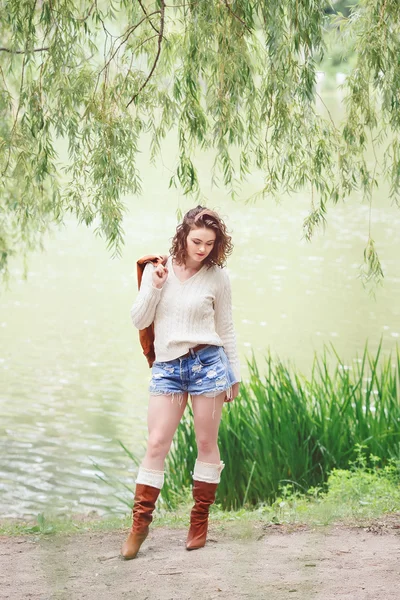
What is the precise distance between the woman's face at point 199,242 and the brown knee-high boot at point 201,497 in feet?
2.85

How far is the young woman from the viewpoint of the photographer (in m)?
3.72

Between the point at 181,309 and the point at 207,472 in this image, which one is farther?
the point at 207,472

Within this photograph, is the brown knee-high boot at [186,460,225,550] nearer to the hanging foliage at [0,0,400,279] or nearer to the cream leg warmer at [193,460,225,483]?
the cream leg warmer at [193,460,225,483]

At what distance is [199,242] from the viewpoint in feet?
12.2

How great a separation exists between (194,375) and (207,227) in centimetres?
61

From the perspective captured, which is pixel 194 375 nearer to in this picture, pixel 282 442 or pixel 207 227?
pixel 207 227

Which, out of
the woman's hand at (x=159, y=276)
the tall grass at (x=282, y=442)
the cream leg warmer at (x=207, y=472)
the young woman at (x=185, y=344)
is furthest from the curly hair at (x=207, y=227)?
the tall grass at (x=282, y=442)

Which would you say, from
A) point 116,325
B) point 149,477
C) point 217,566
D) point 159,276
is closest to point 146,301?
point 159,276

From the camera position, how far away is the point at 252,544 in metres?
4.02

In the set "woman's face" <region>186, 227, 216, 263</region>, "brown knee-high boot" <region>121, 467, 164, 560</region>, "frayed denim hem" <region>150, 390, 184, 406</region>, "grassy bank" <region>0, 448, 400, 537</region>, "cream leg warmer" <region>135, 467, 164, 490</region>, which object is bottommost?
"grassy bank" <region>0, 448, 400, 537</region>

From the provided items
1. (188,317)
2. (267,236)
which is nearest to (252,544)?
(188,317)

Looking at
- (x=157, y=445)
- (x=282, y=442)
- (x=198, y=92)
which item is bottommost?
(x=282, y=442)

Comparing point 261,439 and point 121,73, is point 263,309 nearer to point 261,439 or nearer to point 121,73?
point 261,439

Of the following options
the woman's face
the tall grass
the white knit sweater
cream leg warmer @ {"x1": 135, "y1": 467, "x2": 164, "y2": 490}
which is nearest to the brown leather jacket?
the white knit sweater
